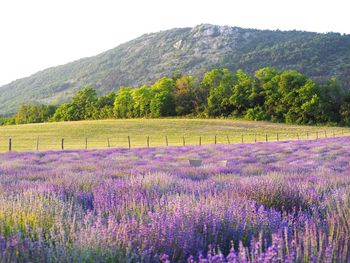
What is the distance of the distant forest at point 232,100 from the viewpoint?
64.2 metres

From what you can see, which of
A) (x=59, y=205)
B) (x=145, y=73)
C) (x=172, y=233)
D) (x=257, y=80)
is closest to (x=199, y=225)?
(x=172, y=233)

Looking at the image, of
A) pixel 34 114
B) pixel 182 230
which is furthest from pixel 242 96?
pixel 182 230

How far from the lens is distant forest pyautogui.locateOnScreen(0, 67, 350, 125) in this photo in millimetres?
64188

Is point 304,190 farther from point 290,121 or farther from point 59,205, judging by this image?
point 290,121

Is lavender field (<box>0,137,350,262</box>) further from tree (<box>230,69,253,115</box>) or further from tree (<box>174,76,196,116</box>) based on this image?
tree (<box>174,76,196,116</box>)

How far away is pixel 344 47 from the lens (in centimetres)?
12419

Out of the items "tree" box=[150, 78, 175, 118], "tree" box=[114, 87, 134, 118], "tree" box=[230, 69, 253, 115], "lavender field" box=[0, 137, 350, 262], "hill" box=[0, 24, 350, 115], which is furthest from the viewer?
"hill" box=[0, 24, 350, 115]

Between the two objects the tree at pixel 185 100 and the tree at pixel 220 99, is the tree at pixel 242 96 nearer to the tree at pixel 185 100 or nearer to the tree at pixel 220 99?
the tree at pixel 220 99

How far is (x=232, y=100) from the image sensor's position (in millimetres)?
68812

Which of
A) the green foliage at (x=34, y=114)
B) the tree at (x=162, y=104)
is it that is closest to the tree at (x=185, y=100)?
the tree at (x=162, y=104)

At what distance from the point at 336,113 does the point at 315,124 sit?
4204 millimetres

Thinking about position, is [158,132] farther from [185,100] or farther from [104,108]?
[104,108]

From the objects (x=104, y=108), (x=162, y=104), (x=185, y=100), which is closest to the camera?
(x=162, y=104)

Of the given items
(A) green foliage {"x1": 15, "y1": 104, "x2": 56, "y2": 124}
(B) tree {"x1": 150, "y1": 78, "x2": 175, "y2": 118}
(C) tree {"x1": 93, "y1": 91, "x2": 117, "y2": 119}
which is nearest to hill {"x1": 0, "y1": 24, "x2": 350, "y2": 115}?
(B) tree {"x1": 150, "y1": 78, "x2": 175, "y2": 118}
